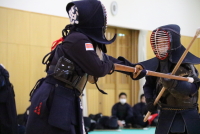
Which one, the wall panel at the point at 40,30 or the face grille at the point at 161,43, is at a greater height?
the wall panel at the point at 40,30

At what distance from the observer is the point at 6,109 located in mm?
5414

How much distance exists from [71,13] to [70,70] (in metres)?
0.51

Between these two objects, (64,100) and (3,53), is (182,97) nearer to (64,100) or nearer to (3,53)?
(64,100)

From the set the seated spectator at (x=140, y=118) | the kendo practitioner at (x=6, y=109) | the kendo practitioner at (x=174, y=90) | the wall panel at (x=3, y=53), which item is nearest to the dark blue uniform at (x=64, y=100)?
the kendo practitioner at (x=174, y=90)

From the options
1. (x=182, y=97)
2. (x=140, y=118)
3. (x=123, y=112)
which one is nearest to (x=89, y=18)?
(x=182, y=97)

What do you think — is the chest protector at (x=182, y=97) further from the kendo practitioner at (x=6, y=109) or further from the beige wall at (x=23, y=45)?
the beige wall at (x=23, y=45)

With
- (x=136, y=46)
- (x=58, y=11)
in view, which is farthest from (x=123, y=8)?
(x=58, y=11)

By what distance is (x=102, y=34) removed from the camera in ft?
8.97

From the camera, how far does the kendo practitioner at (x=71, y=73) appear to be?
2.49m

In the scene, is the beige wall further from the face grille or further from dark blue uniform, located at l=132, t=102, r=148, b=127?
the face grille

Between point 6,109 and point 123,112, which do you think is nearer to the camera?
point 6,109

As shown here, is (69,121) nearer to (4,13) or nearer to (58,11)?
(4,13)

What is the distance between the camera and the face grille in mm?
3623

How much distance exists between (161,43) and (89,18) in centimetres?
132
